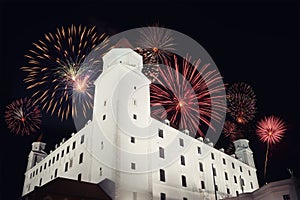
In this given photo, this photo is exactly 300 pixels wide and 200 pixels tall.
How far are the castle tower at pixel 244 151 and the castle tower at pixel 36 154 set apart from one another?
39.4 m

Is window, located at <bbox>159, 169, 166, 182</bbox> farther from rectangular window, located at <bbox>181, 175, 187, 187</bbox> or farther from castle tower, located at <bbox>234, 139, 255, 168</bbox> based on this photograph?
castle tower, located at <bbox>234, 139, 255, 168</bbox>

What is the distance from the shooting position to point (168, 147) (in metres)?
35.2

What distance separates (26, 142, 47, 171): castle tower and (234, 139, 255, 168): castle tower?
129 ft

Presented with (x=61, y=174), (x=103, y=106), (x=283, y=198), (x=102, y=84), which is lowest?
(x=283, y=198)

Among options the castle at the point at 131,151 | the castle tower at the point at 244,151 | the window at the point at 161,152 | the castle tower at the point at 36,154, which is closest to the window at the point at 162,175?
the castle at the point at 131,151

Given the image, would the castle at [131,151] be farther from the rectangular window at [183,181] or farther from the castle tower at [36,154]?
the castle tower at [36,154]

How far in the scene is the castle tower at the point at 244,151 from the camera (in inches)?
2092

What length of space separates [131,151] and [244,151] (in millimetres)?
31852

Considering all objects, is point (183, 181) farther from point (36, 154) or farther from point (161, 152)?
point (36, 154)

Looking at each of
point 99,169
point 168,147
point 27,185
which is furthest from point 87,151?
point 27,185

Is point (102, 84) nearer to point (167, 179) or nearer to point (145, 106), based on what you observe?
point (145, 106)

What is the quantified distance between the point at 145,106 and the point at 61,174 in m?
16.9

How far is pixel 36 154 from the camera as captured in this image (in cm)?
5284

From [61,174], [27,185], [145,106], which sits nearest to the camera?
[145,106]
